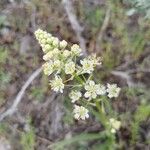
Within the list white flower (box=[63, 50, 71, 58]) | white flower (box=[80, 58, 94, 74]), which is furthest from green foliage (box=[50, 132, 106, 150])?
white flower (box=[63, 50, 71, 58])

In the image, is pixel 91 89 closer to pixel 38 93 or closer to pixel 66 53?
pixel 66 53

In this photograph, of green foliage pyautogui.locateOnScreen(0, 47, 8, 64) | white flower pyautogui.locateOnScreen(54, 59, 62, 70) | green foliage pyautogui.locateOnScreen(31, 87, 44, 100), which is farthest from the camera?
green foliage pyautogui.locateOnScreen(0, 47, 8, 64)

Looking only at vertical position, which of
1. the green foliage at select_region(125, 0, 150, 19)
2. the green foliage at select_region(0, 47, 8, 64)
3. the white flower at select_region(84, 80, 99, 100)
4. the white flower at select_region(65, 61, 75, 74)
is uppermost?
the green foliage at select_region(125, 0, 150, 19)

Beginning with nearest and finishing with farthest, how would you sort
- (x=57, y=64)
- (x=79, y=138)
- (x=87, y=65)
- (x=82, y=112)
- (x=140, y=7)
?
1. (x=57, y=64)
2. (x=87, y=65)
3. (x=82, y=112)
4. (x=79, y=138)
5. (x=140, y=7)

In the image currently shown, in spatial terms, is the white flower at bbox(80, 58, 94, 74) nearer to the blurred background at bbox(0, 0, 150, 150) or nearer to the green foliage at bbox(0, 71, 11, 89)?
the blurred background at bbox(0, 0, 150, 150)

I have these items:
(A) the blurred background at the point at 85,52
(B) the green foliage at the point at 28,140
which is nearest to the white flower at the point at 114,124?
(A) the blurred background at the point at 85,52

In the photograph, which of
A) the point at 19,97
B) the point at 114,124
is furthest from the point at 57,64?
the point at 19,97

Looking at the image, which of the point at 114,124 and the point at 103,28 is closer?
the point at 114,124

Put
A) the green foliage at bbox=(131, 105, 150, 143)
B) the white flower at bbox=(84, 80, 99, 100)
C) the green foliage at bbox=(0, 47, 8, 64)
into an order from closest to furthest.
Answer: the white flower at bbox=(84, 80, 99, 100) < the green foliage at bbox=(131, 105, 150, 143) < the green foliage at bbox=(0, 47, 8, 64)

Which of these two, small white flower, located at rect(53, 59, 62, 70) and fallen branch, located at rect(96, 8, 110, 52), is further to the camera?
fallen branch, located at rect(96, 8, 110, 52)
